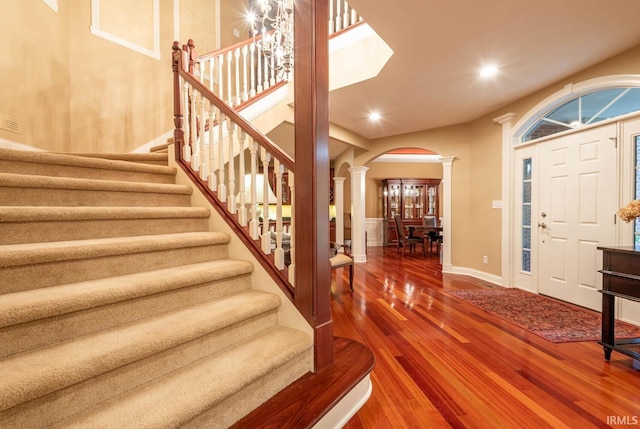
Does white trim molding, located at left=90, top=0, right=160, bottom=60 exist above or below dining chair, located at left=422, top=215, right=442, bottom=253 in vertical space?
above

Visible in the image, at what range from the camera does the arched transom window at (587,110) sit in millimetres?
2912

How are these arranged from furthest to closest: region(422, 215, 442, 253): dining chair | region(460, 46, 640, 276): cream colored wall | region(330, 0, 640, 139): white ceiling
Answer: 1. region(422, 215, 442, 253): dining chair
2. region(460, 46, 640, 276): cream colored wall
3. region(330, 0, 640, 139): white ceiling

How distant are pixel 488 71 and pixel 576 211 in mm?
1885

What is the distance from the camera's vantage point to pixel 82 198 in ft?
5.76

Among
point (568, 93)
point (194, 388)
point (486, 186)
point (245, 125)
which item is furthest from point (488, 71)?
point (194, 388)

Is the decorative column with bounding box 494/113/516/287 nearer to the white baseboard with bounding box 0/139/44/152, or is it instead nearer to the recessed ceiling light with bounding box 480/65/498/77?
the recessed ceiling light with bounding box 480/65/498/77

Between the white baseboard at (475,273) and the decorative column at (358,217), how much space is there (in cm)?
171

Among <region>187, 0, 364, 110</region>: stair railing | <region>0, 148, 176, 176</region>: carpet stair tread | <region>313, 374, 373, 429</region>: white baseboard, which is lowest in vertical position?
<region>313, 374, 373, 429</region>: white baseboard

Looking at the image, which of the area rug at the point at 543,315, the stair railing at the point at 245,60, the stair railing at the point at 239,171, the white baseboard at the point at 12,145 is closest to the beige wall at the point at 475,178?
the area rug at the point at 543,315

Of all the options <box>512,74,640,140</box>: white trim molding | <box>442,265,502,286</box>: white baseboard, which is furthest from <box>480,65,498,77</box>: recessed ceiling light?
<box>442,265,502,286</box>: white baseboard

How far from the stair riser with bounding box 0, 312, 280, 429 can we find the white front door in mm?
3761

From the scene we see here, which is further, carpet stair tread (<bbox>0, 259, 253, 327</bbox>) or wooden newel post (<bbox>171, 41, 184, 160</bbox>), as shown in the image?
wooden newel post (<bbox>171, 41, 184, 160</bbox>)

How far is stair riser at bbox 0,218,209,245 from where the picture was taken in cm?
136

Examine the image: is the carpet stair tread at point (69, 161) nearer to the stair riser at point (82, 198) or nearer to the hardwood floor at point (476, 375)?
the stair riser at point (82, 198)
